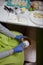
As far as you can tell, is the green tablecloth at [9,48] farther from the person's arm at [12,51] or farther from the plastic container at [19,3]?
the plastic container at [19,3]

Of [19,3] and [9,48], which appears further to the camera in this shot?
[19,3]

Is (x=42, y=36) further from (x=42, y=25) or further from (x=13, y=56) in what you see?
(x=13, y=56)

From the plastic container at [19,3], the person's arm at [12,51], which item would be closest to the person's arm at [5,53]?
the person's arm at [12,51]

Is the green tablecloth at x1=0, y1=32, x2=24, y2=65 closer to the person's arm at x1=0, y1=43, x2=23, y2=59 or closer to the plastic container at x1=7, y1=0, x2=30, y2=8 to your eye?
the person's arm at x1=0, y1=43, x2=23, y2=59

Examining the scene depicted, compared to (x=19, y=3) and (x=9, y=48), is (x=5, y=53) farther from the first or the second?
(x=19, y=3)

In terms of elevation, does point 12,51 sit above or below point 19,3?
below

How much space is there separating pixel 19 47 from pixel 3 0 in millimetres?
603

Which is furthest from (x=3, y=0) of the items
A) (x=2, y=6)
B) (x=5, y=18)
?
(x=5, y=18)

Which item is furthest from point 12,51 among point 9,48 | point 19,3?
point 19,3

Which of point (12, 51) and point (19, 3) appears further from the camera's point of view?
point (19, 3)

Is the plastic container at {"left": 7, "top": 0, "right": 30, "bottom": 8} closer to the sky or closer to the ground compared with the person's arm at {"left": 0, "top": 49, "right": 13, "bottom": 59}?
closer to the sky

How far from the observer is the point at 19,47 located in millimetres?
1223

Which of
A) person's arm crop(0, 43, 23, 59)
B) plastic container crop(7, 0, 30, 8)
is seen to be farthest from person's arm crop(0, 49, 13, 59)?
plastic container crop(7, 0, 30, 8)

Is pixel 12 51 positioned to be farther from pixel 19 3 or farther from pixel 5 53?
pixel 19 3
